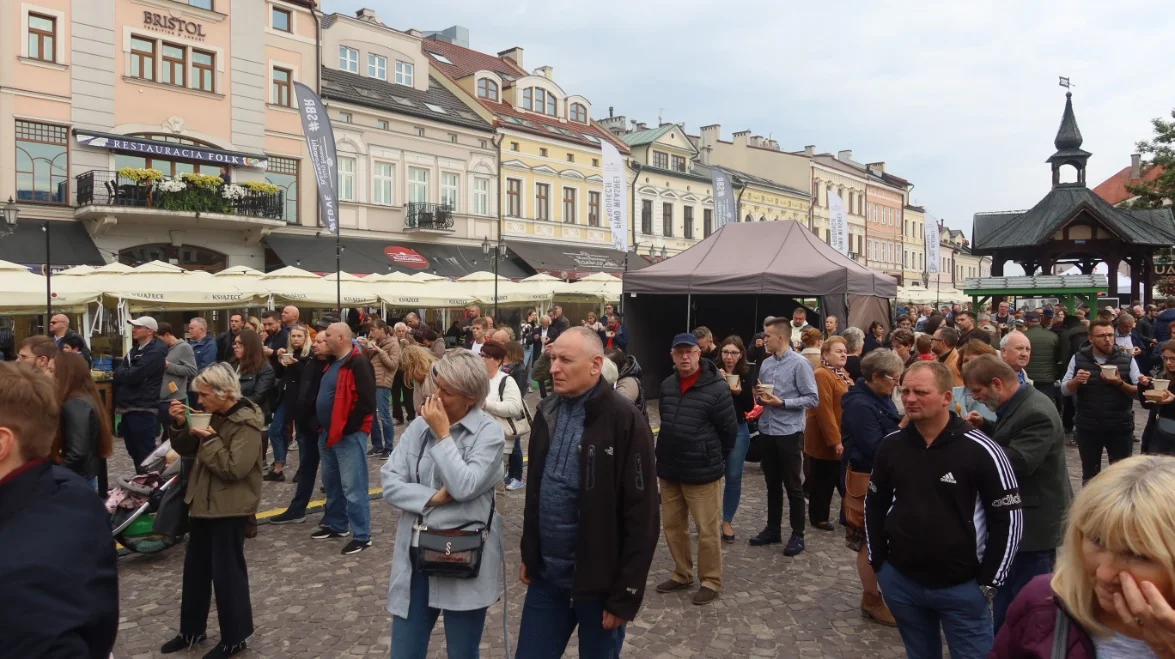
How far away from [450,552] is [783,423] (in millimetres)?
3868

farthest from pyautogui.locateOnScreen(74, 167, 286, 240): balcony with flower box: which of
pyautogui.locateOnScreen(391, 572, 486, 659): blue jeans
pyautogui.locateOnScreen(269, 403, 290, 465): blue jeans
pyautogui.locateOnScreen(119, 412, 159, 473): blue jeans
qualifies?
pyautogui.locateOnScreen(391, 572, 486, 659): blue jeans

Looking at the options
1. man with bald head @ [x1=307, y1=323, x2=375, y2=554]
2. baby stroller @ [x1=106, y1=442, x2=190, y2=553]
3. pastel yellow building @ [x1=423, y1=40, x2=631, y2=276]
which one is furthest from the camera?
pastel yellow building @ [x1=423, y1=40, x2=631, y2=276]

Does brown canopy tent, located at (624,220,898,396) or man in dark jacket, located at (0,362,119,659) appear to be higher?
brown canopy tent, located at (624,220,898,396)

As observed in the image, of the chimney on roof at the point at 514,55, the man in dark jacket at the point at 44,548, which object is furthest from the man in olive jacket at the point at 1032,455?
the chimney on roof at the point at 514,55

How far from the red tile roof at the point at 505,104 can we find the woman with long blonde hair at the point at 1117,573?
1226 inches

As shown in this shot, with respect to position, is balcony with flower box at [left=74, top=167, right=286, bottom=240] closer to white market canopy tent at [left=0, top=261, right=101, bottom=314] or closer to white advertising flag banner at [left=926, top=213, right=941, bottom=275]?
white market canopy tent at [left=0, top=261, right=101, bottom=314]

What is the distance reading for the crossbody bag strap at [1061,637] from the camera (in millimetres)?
1684

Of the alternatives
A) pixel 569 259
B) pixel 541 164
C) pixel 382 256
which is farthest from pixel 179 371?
pixel 541 164

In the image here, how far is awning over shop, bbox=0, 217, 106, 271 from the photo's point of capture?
1894 centimetres

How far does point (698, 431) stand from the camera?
517 centimetres

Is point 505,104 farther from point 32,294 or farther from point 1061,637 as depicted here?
point 1061,637

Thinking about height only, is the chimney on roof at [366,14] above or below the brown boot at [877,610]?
above

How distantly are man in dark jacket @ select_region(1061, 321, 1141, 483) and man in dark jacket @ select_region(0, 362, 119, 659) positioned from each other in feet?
23.9

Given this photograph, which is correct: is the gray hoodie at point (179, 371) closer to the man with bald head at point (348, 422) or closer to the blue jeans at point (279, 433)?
the blue jeans at point (279, 433)
